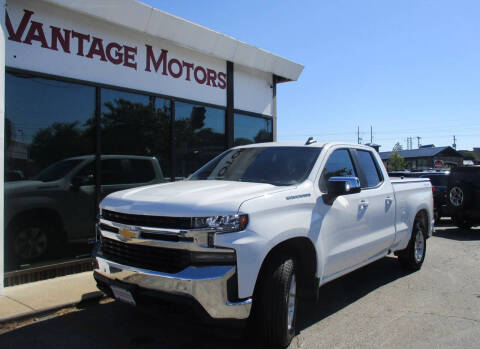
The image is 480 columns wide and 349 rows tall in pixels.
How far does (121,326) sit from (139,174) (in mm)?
3497

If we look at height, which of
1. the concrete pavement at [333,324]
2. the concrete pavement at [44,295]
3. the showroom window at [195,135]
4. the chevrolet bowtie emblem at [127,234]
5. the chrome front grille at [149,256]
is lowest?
the concrete pavement at [333,324]

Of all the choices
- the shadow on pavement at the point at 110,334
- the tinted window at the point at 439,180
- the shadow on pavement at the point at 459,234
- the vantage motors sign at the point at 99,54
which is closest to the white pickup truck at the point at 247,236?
the shadow on pavement at the point at 110,334

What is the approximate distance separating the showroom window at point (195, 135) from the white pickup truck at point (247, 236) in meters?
3.35

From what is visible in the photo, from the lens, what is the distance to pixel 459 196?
429 inches

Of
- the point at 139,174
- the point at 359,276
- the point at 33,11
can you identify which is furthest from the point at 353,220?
the point at 33,11

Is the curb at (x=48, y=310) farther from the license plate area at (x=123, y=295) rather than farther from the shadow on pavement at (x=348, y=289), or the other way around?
the shadow on pavement at (x=348, y=289)

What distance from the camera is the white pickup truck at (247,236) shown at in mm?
3164

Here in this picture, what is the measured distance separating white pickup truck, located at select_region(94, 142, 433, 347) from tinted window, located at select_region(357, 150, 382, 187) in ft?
1.13

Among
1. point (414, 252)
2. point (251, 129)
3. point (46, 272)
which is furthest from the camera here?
point (251, 129)

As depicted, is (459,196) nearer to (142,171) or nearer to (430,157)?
(142,171)

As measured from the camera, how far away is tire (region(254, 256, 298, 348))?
3.38 meters

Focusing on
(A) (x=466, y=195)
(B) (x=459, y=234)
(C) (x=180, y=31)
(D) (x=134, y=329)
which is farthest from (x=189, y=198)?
(B) (x=459, y=234)

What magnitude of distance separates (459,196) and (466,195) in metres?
0.19

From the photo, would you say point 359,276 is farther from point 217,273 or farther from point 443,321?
point 217,273
